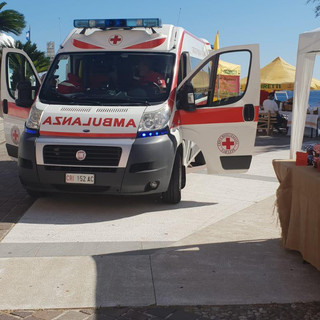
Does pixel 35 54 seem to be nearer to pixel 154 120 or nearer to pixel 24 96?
pixel 24 96

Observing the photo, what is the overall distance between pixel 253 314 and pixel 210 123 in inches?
155

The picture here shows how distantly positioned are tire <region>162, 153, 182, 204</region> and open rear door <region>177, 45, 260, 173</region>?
393 mm

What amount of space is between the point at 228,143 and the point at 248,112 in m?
0.51

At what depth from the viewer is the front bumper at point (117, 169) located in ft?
23.1

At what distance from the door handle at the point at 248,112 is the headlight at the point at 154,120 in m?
1.09

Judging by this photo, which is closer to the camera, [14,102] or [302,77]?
[302,77]

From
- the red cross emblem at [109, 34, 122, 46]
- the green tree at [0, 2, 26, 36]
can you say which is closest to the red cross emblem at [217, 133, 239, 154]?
the red cross emblem at [109, 34, 122, 46]

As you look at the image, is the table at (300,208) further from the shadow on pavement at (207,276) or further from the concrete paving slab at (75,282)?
the concrete paving slab at (75,282)

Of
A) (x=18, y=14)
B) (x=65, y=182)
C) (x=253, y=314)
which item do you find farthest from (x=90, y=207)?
(x=18, y=14)

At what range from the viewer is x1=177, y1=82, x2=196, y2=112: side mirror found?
25.1 ft

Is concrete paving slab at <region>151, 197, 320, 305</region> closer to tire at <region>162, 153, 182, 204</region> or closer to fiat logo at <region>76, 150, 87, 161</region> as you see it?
tire at <region>162, 153, 182, 204</region>

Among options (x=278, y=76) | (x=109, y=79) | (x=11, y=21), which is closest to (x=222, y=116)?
(x=109, y=79)

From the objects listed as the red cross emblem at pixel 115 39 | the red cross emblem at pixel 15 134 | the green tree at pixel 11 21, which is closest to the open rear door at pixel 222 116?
the red cross emblem at pixel 115 39

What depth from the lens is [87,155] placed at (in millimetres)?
7070
